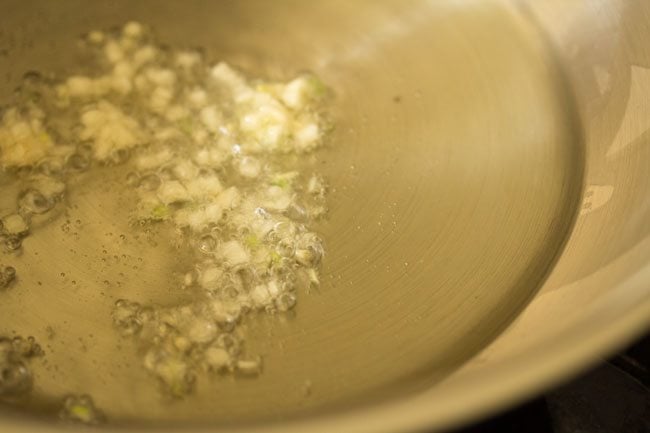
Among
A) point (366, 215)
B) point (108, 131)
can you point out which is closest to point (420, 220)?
point (366, 215)

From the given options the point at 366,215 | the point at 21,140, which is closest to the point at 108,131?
the point at 21,140

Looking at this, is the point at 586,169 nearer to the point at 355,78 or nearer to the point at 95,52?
the point at 355,78

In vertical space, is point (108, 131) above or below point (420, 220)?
above

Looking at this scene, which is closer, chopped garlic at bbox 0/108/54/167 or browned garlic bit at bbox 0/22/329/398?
browned garlic bit at bbox 0/22/329/398

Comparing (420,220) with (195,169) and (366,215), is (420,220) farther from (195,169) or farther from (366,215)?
(195,169)

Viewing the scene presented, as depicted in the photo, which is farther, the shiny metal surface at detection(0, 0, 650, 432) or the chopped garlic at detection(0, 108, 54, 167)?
the chopped garlic at detection(0, 108, 54, 167)

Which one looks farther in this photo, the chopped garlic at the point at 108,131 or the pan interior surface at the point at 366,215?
the chopped garlic at the point at 108,131
